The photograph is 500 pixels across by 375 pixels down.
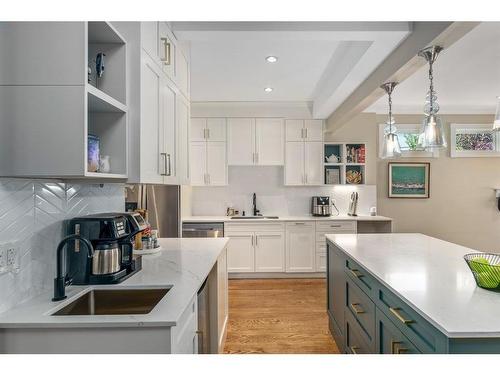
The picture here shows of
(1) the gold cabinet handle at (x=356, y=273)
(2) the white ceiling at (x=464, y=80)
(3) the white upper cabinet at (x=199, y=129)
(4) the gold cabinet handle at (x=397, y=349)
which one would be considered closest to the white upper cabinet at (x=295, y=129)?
(2) the white ceiling at (x=464, y=80)

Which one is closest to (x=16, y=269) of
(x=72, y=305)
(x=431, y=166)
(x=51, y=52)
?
(x=72, y=305)

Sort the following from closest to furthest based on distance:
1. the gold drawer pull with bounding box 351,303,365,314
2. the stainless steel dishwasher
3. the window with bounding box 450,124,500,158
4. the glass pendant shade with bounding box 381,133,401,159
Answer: the gold drawer pull with bounding box 351,303,365,314 → the glass pendant shade with bounding box 381,133,401,159 → the stainless steel dishwasher → the window with bounding box 450,124,500,158

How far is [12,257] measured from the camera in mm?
1216

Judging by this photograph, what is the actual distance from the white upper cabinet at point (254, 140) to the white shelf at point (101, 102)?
3.24 m

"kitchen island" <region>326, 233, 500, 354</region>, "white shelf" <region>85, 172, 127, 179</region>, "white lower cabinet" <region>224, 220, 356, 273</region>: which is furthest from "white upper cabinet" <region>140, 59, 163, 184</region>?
"white lower cabinet" <region>224, 220, 356, 273</region>

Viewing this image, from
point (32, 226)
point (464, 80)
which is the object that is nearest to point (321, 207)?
point (464, 80)

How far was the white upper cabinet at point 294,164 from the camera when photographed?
15.7 feet

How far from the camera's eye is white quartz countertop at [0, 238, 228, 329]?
112 centimetres

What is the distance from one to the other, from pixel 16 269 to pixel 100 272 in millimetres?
375

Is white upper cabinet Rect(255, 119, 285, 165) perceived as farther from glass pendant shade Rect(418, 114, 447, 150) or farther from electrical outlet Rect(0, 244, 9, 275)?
electrical outlet Rect(0, 244, 9, 275)

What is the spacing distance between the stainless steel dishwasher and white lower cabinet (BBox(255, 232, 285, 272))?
22.9 inches

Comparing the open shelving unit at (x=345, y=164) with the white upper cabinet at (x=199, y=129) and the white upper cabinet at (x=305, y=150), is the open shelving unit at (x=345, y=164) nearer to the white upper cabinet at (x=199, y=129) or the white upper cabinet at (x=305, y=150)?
the white upper cabinet at (x=305, y=150)

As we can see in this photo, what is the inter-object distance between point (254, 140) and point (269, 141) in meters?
0.23

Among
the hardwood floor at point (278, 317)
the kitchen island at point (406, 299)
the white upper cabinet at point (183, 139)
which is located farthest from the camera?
the hardwood floor at point (278, 317)
